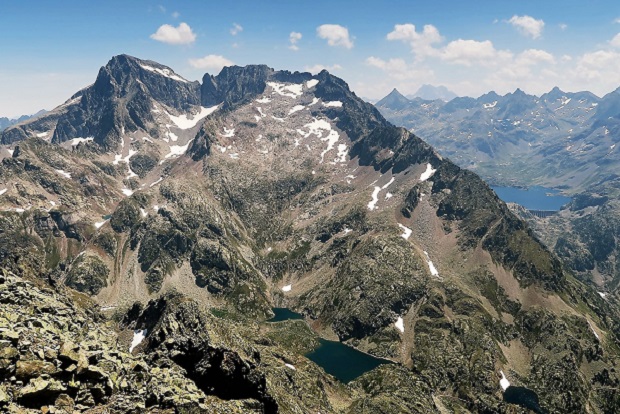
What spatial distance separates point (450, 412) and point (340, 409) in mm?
70904

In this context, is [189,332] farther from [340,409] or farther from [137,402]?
[340,409]

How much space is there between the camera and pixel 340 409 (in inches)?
5433

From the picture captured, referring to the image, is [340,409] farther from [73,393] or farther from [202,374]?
[73,393]

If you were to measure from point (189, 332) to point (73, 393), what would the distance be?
1484 inches

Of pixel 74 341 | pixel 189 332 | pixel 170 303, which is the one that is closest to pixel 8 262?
pixel 170 303

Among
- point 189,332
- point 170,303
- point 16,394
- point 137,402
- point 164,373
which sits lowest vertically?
point 170,303

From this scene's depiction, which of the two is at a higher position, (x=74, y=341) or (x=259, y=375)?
(x=74, y=341)

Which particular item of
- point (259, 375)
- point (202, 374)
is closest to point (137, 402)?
point (202, 374)

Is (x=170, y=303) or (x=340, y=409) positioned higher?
(x=170, y=303)

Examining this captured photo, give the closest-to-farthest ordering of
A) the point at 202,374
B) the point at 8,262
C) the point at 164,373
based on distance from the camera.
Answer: the point at 164,373, the point at 202,374, the point at 8,262

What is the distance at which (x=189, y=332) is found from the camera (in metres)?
70.2

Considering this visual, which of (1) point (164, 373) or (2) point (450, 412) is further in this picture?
(2) point (450, 412)

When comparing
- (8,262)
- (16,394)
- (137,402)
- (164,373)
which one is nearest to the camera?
(16,394)

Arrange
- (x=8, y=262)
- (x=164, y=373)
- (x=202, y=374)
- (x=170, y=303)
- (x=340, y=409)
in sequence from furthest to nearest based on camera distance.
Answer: (x=8, y=262) < (x=340, y=409) < (x=170, y=303) < (x=202, y=374) < (x=164, y=373)
